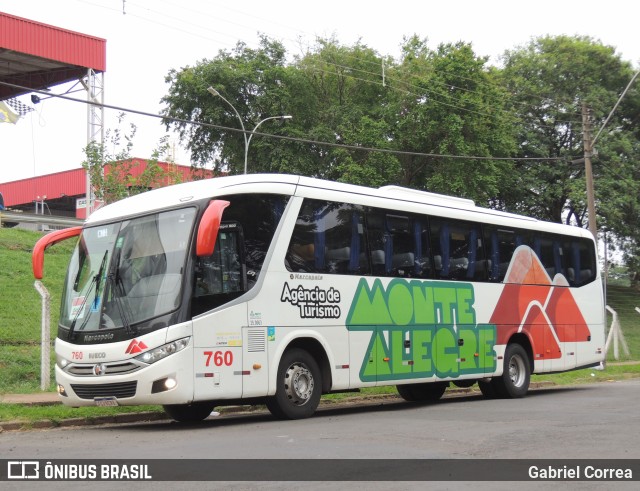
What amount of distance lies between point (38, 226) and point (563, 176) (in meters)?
29.9

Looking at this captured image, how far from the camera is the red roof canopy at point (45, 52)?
44.2m

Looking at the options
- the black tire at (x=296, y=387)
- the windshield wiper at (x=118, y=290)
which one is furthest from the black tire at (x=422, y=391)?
the windshield wiper at (x=118, y=290)

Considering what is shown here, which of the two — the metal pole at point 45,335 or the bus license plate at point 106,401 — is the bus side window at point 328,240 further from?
the metal pole at point 45,335

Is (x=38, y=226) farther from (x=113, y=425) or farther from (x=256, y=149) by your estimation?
A: (x=113, y=425)

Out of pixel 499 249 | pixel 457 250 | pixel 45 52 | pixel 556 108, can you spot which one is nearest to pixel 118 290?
pixel 457 250

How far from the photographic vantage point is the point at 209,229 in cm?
1145

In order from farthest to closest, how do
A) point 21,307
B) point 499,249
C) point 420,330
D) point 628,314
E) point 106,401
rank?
point 628,314 → point 21,307 → point 499,249 → point 420,330 → point 106,401

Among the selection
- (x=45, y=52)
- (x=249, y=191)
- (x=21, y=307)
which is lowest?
(x=21, y=307)

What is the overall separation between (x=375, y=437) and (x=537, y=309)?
9629 mm

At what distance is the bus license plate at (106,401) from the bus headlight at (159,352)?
0.68 meters

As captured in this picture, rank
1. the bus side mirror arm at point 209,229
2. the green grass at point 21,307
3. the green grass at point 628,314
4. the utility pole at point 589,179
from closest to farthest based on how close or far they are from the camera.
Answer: the bus side mirror arm at point 209,229
the green grass at point 21,307
the utility pole at point 589,179
the green grass at point 628,314

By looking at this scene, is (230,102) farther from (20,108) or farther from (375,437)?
(375,437)

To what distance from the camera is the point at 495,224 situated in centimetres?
1827

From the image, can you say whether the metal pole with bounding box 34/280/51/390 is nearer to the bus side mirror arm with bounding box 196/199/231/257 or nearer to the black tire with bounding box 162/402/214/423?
the black tire with bounding box 162/402/214/423
